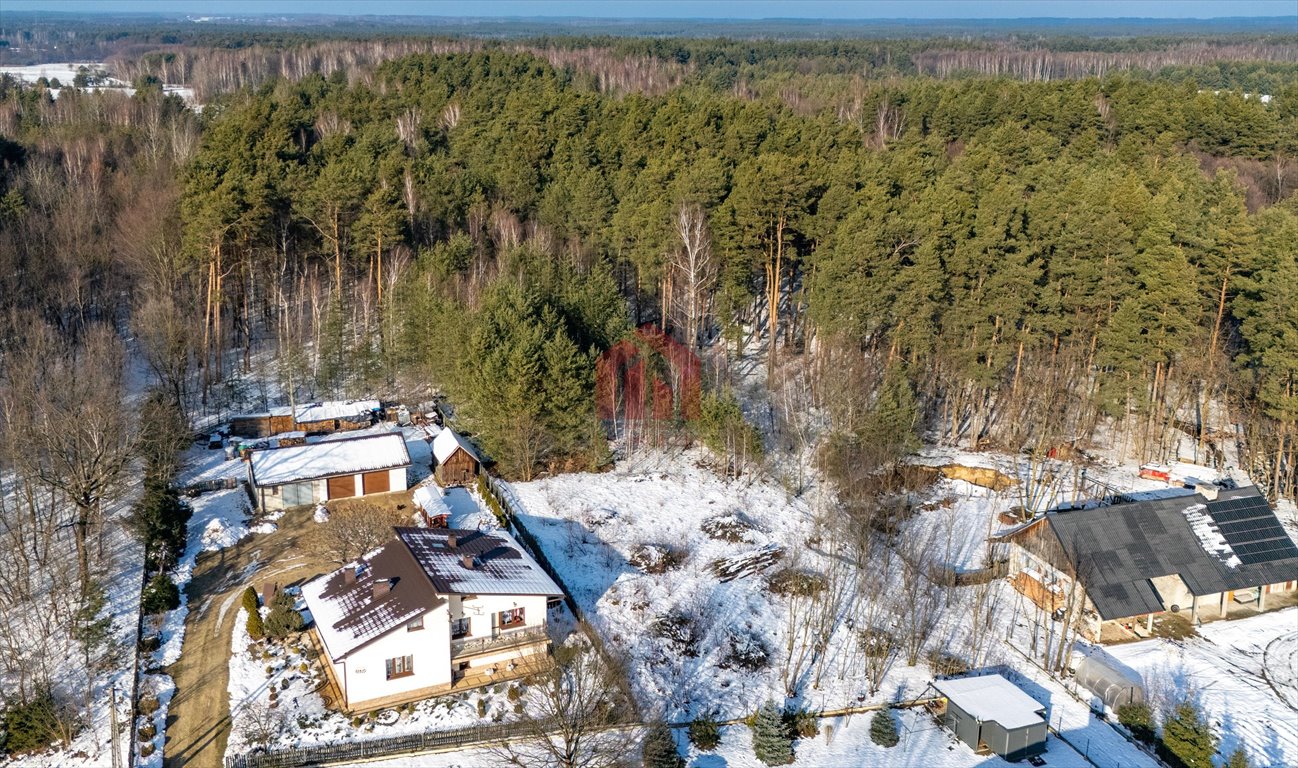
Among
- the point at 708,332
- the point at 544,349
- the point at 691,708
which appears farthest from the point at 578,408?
the point at 708,332

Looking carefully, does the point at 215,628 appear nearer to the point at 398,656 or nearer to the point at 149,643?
the point at 149,643

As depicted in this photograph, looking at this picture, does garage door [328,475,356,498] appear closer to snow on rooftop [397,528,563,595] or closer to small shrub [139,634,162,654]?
snow on rooftop [397,528,563,595]

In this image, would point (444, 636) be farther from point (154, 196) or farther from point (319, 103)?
point (319, 103)

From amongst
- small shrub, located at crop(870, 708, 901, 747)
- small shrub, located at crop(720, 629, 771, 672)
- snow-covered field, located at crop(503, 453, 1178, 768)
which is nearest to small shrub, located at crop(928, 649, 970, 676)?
snow-covered field, located at crop(503, 453, 1178, 768)

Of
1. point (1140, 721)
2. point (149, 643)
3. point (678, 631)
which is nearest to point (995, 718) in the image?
point (1140, 721)

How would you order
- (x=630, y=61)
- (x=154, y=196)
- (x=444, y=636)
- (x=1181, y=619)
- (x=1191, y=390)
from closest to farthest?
(x=444, y=636)
(x=1181, y=619)
(x=1191, y=390)
(x=154, y=196)
(x=630, y=61)

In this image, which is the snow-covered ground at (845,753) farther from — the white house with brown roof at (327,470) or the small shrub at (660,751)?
the white house with brown roof at (327,470)

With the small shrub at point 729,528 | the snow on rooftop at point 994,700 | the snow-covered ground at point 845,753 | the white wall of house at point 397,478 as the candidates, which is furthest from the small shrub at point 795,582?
the white wall of house at point 397,478
